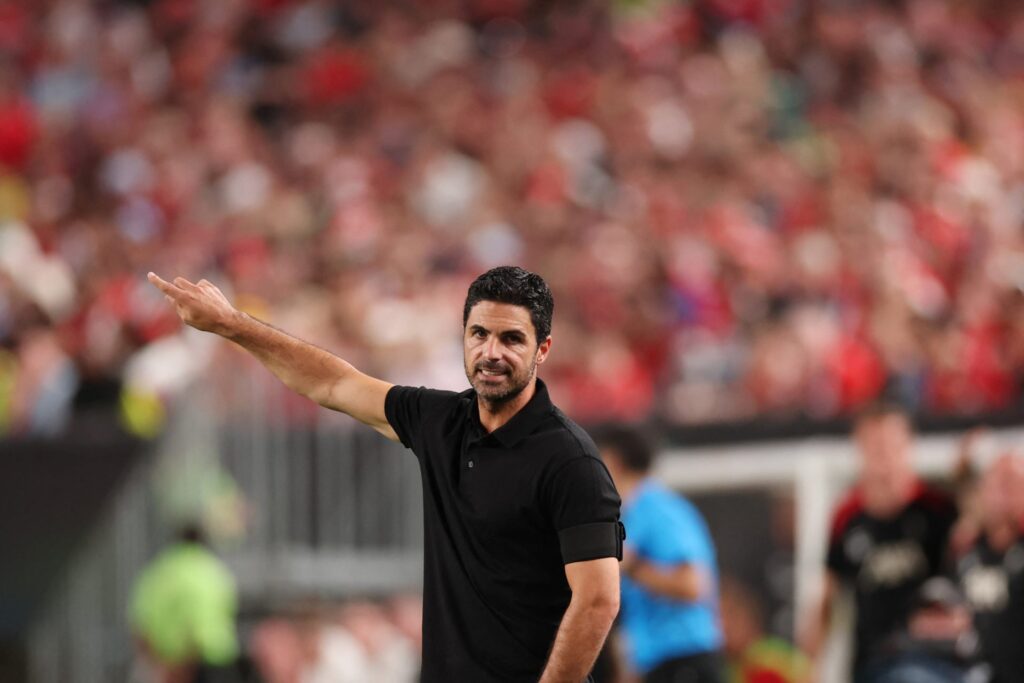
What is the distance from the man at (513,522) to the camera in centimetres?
526

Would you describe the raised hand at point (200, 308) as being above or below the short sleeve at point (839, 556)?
above

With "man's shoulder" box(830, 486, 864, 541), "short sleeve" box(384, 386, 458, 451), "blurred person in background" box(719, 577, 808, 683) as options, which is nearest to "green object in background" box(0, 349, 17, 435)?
"blurred person in background" box(719, 577, 808, 683)

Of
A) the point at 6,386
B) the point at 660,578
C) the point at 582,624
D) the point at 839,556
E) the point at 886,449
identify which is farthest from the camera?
the point at 6,386

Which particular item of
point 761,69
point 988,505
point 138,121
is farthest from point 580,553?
point 761,69

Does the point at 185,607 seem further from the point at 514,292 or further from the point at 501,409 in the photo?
the point at 514,292

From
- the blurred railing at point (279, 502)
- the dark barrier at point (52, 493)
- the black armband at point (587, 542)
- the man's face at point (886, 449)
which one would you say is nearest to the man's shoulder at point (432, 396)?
the black armband at point (587, 542)

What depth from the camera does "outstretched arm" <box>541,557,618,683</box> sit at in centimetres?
522

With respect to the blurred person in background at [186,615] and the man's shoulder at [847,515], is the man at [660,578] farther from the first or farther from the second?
A: the blurred person in background at [186,615]

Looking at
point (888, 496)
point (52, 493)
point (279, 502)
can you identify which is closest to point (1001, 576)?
point (888, 496)

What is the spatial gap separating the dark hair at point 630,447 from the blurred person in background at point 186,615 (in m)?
4.28

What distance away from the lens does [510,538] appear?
215 inches

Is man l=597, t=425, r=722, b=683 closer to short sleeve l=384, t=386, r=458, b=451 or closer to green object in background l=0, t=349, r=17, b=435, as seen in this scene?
short sleeve l=384, t=386, r=458, b=451

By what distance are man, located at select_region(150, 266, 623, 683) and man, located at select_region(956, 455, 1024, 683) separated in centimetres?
374

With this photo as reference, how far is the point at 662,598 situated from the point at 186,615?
4526 mm
